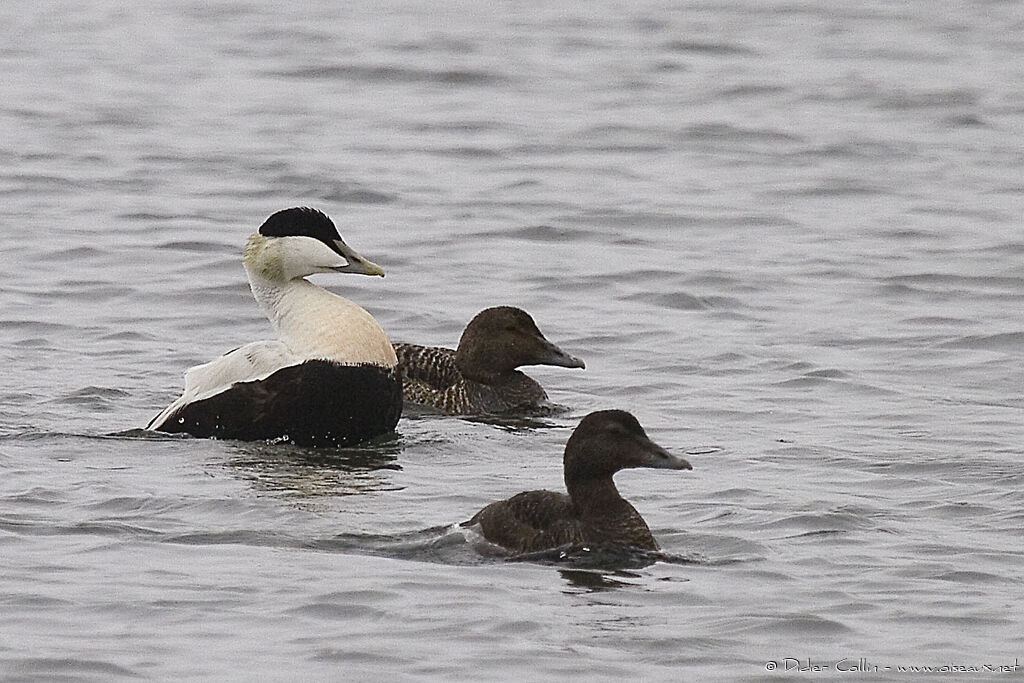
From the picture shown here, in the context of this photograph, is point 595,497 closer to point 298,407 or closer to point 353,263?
point 298,407

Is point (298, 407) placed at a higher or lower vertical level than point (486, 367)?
higher

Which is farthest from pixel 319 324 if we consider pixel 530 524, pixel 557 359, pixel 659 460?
pixel 659 460

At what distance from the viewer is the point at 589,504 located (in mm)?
8930

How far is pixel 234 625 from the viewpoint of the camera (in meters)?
8.01

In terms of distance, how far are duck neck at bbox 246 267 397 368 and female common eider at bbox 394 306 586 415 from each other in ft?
4.04

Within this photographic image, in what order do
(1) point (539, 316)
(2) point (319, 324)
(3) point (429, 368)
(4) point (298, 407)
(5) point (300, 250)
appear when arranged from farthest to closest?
(1) point (539, 316)
(3) point (429, 368)
(5) point (300, 250)
(2) point (319, 324)
(4) point (298, 407)

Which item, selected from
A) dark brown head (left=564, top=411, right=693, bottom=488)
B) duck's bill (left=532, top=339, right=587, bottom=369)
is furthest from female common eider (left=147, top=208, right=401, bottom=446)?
dark brown head (left=564, top=411, right=693, bottom=488)

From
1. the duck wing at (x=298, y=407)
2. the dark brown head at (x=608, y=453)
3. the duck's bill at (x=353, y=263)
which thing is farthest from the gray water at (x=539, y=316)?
the duck's bill at (x=353, y=263)

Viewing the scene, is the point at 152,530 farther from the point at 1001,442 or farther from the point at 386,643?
the point at 1001,442

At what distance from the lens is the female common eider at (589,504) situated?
349 inches

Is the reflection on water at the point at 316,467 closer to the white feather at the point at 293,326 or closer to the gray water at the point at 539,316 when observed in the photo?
the gray water at the point at 539,316

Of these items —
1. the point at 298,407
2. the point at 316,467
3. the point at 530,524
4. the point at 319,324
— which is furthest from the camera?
the point at 319,324

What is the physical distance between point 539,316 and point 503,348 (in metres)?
2.50

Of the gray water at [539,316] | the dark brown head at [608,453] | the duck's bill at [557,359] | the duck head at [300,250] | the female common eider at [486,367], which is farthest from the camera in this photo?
the duck's bill at [557,359]
